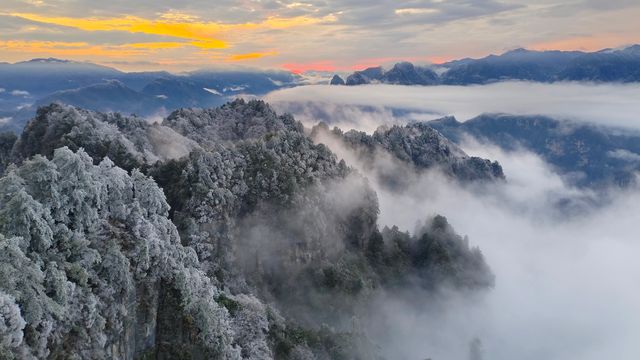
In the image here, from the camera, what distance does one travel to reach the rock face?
45031mm

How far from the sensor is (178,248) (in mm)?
63969

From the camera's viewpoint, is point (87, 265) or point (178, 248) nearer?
point (87, 265)

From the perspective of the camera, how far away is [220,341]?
6356 cm

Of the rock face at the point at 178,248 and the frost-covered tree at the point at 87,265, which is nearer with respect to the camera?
the frost-covered tree at the point at 87,265

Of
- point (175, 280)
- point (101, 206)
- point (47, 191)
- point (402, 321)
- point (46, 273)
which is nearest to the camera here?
point (46, 273)

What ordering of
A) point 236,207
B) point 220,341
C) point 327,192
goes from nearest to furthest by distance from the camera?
point 220,341 < point 236,207 < point 327,192

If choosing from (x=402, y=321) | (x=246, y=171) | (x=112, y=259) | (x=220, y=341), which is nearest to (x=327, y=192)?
(x=246, y=171)

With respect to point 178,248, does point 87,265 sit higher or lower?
higher

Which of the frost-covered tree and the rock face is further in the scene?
the rock face

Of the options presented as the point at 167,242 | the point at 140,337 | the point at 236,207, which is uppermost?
the point at 167,242

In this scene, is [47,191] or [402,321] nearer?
[47,191]

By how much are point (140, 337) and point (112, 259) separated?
1038 cm

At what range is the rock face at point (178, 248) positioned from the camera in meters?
45.0

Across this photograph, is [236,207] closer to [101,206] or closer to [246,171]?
[246,171]
